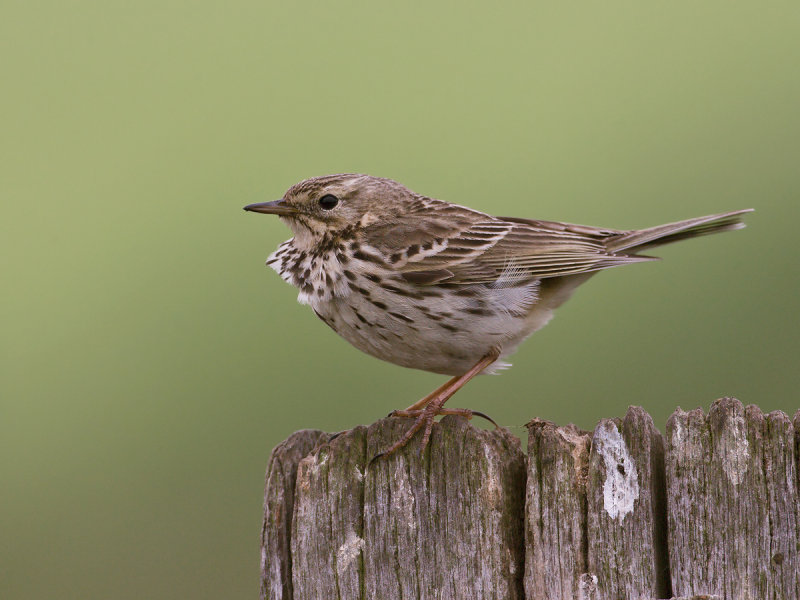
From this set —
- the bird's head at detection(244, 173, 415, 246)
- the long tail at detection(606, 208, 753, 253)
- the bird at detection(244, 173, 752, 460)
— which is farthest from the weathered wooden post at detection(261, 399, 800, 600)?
the long tail at detection(606, 208, 753, 253)

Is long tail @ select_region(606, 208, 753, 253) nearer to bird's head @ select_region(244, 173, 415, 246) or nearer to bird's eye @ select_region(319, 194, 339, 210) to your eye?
bird's head @ select_region(244, 173, 415, 246)

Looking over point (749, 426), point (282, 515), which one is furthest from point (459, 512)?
point (749, 426)

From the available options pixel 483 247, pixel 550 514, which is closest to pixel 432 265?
pixel 483 247

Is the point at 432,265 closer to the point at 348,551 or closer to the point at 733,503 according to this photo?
the point at 348,551

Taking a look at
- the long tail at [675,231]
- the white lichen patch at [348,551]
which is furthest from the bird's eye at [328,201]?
the white lichen patch at [348,551]

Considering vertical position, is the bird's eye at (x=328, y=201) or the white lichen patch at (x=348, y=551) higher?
the bird's eye at (x=328, y=201)

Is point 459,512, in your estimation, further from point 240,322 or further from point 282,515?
point 240,322

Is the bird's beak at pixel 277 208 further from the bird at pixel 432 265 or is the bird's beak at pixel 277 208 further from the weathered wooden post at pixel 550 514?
the weathered wooden post at pixel 550 514
